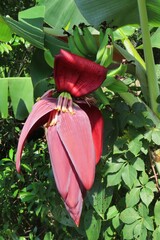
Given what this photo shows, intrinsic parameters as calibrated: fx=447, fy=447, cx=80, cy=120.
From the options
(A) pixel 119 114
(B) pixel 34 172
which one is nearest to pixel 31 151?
(B) pixel 34 172

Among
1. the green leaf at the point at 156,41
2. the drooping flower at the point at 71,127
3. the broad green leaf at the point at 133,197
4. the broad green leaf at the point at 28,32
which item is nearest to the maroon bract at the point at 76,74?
the drooping flower at the point at 71,127

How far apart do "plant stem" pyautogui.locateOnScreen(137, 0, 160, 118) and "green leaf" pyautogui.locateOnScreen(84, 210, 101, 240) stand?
0.91ft

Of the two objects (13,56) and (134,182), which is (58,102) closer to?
(134,182)

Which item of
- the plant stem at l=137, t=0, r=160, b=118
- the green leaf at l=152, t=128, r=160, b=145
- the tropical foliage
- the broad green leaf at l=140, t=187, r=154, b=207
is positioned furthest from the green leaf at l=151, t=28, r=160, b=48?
the broad green leaf at l=140, t=187, r=154, b=207

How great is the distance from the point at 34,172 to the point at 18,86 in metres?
0.57

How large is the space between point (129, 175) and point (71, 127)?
0.24 metres

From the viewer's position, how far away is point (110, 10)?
99 cm

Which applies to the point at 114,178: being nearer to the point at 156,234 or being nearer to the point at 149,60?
the point at 156,234

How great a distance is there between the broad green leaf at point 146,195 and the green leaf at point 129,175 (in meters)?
0.03

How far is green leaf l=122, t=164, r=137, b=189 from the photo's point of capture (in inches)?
36.6

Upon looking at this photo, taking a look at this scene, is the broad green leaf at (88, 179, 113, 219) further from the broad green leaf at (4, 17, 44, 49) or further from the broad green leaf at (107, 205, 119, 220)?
the broad green leaf at (4, 17, 44, 49)

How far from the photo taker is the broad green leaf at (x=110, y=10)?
987mm

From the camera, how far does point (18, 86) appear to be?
41.6 inches

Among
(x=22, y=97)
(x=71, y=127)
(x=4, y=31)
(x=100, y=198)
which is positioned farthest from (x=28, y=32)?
(x=100, y=198)
